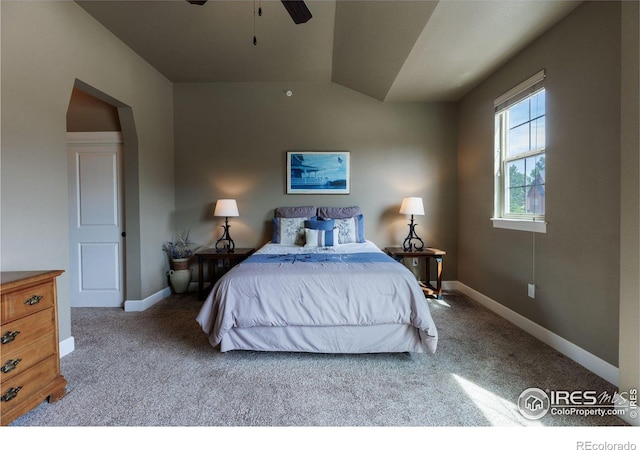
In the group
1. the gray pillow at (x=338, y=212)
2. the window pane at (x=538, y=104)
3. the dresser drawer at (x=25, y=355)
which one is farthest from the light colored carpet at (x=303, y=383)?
the window pane at (x=538, y=104)

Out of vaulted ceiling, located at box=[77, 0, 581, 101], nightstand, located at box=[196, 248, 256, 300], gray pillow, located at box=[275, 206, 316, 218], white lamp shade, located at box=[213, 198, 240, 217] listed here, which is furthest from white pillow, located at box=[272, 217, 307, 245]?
vaulted ceiling, located at box=[77, 0, 581, 101]

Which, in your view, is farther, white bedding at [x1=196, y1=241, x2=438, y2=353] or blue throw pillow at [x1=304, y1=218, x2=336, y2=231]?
blue throw pillow at [x1=304, y1=218, x2=336, y2=231]

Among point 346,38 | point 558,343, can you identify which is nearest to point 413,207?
point 558,343

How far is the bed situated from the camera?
6.66ft

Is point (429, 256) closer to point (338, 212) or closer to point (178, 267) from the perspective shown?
point (338, 212)

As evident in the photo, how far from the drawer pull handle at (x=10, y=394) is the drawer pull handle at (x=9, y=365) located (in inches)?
4.2

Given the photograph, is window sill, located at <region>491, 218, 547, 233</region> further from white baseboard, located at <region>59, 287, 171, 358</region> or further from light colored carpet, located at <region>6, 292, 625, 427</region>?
white baseboard, located at <region>59, 287, 171, 358</region>

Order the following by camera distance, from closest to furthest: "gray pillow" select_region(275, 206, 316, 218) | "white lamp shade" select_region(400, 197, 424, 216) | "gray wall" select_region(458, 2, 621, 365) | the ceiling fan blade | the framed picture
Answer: the ceiling fan blade → "gray wall" select_region(458, 2, 621, 365) → "white lamp shade" select_region(400, 197, 424, 216) → "gray pillow" select_region(275, 206, 316, 218) → the framed picture

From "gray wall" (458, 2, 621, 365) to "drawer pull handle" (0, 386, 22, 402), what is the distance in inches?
142

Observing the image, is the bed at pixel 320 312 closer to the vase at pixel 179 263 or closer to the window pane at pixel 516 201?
the window pane at pixel 516 201

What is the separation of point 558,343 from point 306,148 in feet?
11.5

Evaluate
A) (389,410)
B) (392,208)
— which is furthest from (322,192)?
(389,410)

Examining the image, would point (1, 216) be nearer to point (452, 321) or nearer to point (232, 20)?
point (232, 20)
